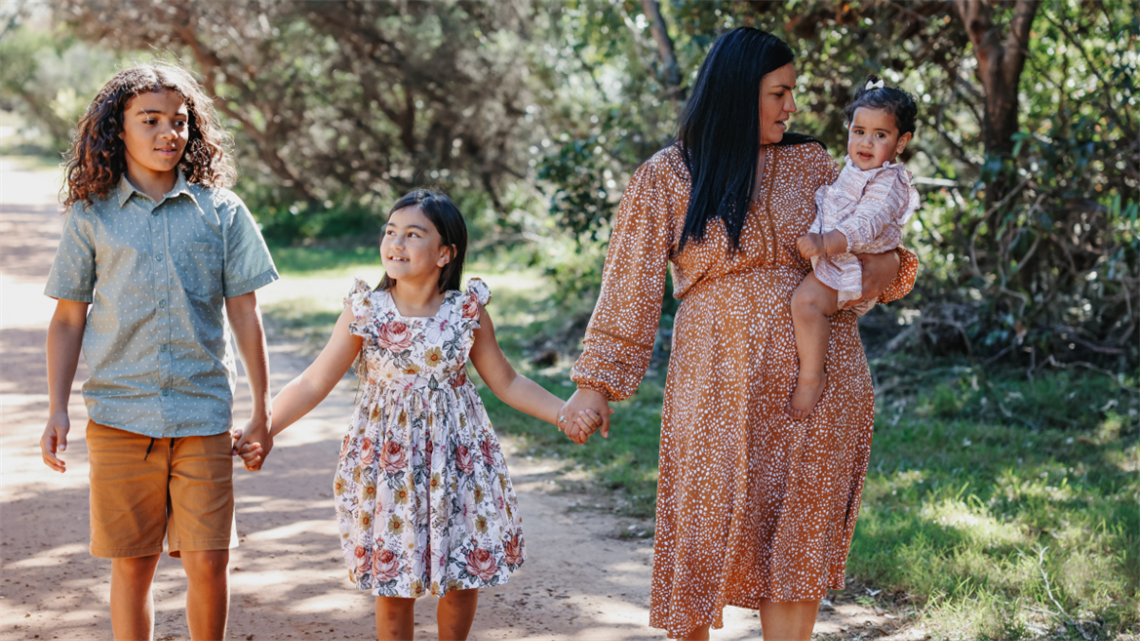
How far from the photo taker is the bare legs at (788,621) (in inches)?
110

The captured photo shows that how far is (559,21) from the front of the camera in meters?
15.4

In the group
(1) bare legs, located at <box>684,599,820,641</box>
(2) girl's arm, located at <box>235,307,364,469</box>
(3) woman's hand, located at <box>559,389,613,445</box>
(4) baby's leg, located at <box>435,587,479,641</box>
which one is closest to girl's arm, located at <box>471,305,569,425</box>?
(3) woman's hand, located at <box>559,389,613,445</box>

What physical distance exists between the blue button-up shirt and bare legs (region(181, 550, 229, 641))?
37 cm

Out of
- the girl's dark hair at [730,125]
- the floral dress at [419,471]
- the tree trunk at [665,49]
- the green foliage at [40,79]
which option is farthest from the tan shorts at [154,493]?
the green foliage at [40,79]

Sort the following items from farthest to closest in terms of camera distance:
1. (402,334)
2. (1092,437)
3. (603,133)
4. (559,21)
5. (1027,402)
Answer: (559,21)
(603,133)
(1027,402)
(1092,437)
(402,334)

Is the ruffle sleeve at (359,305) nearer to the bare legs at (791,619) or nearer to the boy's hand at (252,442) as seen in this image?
the boy's hand at (252,442)

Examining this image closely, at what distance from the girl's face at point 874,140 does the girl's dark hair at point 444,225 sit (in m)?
1.19

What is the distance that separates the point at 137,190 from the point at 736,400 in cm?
180

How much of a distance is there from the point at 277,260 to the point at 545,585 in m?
12.3

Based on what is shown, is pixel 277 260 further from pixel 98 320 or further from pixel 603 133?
pixel 98 320

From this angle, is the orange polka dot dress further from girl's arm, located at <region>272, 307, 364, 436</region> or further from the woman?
girl's arm, located at <region>272, 307, 364, 436</region>

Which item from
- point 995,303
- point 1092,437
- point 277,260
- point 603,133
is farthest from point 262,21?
point 1092,437

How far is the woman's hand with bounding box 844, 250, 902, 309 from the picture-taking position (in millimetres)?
2773

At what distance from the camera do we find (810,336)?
2.71m
